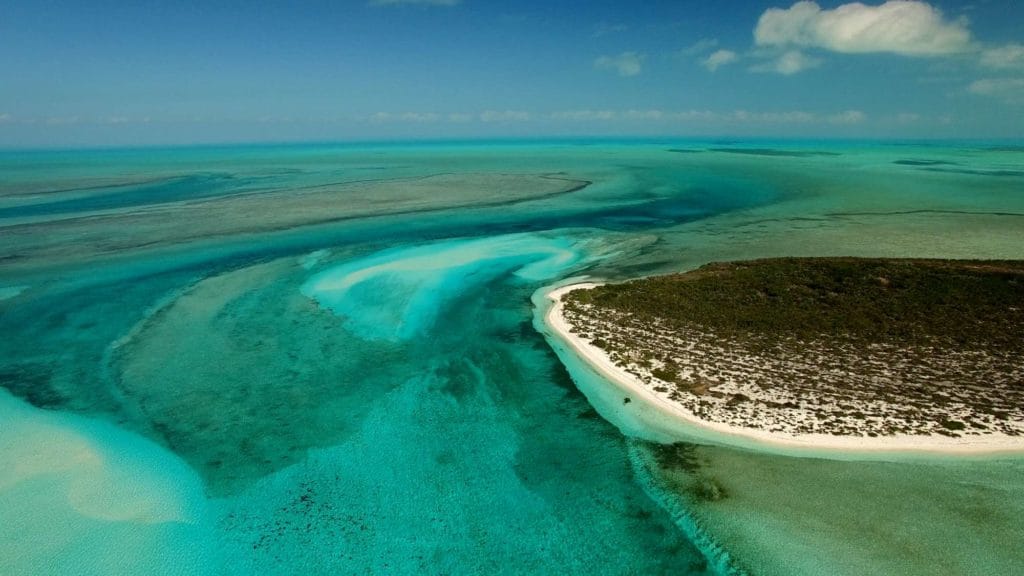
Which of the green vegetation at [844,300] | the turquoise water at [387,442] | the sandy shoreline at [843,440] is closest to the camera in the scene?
the turquoise water at [387,442]

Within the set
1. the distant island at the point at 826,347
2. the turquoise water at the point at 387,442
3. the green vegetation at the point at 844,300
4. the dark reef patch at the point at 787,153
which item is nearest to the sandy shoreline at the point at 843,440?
the distant island at the point at 826,347

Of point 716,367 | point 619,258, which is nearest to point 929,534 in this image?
point 716,367

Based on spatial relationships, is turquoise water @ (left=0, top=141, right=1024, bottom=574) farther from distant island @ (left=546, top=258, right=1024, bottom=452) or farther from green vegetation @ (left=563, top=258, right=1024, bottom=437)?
green vegetation @ (left=563, top=258, right=1024, bottom=437)

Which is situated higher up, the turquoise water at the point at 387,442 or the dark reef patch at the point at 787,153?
the dark reef patch at the point at 787,153

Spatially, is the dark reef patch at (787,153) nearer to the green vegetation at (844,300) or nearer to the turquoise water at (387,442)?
the turquoise water at (387,442)

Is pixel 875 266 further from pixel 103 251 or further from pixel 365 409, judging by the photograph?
pixel 103 251

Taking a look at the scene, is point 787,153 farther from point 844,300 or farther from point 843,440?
point 843,440

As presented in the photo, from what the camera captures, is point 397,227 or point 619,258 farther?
point 397,227
